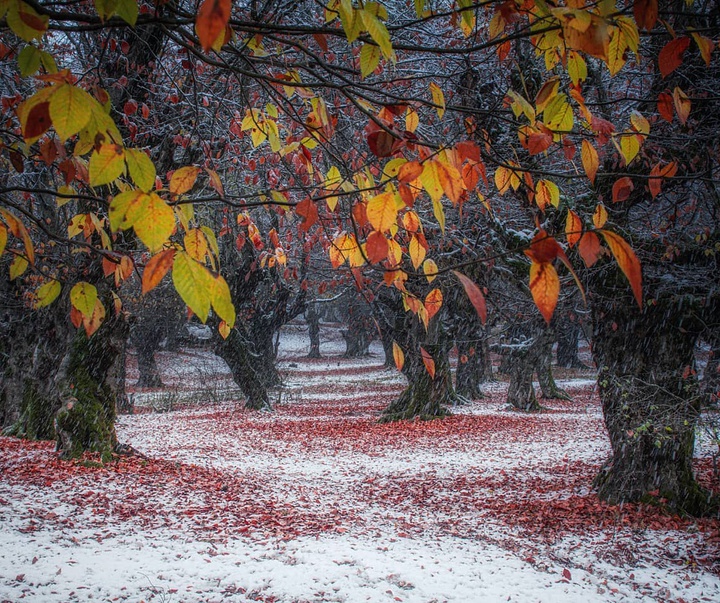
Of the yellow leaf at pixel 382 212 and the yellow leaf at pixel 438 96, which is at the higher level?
the yellow leaf at pixel 438 96

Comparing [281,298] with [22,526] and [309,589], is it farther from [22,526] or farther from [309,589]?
[309,589]

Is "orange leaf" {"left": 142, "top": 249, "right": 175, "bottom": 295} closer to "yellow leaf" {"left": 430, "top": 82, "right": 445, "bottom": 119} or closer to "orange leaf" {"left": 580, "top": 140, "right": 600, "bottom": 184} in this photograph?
"yellow leaf" {"left": 430, "top": 82, "right": 445, "bottom": 119}

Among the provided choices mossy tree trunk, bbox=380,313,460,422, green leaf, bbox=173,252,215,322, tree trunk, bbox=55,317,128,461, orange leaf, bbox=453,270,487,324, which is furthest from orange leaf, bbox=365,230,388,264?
mossy tree trunk, bbox=380,313,460,422

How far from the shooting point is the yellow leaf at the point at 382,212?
1.50 metres

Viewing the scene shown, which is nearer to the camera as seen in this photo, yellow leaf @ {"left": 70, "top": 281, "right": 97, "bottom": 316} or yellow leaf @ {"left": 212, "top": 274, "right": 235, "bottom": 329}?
yellow leaf @ {"left": 212, "top": 274, "right": 235, "bottom": 329}

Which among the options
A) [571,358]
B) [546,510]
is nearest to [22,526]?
[546,510]

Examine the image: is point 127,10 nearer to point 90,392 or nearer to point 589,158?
point 589,158

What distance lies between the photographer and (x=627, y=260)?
111 centimetres

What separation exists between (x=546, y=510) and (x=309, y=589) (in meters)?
3.08

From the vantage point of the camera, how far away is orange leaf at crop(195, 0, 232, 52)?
1.01 m

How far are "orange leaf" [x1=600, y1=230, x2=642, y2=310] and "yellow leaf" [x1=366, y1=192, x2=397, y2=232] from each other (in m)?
0.57

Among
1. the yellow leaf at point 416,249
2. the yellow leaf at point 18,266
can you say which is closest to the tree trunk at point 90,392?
the yellow leaf at point 18,266

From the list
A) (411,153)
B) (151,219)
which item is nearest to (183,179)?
(151,219)

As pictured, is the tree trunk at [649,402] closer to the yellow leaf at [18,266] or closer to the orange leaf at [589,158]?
the orange leaf at [589,158]
